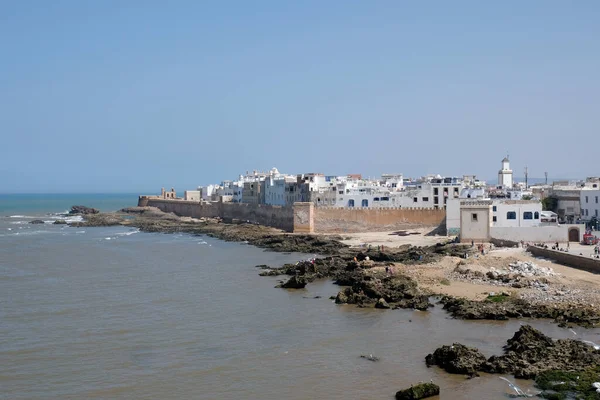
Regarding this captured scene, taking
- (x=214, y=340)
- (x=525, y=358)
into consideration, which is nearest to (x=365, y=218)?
(x=214, y=340)

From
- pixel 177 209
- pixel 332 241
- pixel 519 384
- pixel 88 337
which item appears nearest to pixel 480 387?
pixel 519 384

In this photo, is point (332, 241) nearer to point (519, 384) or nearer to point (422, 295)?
point (422, 295)

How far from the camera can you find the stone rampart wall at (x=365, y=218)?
167ft

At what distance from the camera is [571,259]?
1070 inches

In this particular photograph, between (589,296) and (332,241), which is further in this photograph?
(332,241)

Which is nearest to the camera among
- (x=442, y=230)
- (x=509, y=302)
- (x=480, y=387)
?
(x=480, y=387)

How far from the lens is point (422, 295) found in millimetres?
22781

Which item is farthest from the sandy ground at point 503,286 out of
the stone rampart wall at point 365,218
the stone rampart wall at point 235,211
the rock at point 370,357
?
the stone rampart wall at point 235,211

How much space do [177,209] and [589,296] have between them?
66.5 m

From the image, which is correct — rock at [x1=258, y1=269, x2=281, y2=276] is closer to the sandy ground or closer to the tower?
the sandy ground

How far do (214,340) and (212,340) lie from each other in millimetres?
54

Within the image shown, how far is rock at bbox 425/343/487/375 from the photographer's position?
48.4ft

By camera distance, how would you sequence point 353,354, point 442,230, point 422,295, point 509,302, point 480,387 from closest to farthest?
point 480,387 < point 353,354 < point 509,302 < point 422,295 < point 442,230

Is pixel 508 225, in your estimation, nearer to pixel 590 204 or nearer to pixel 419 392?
pixel 590 204
